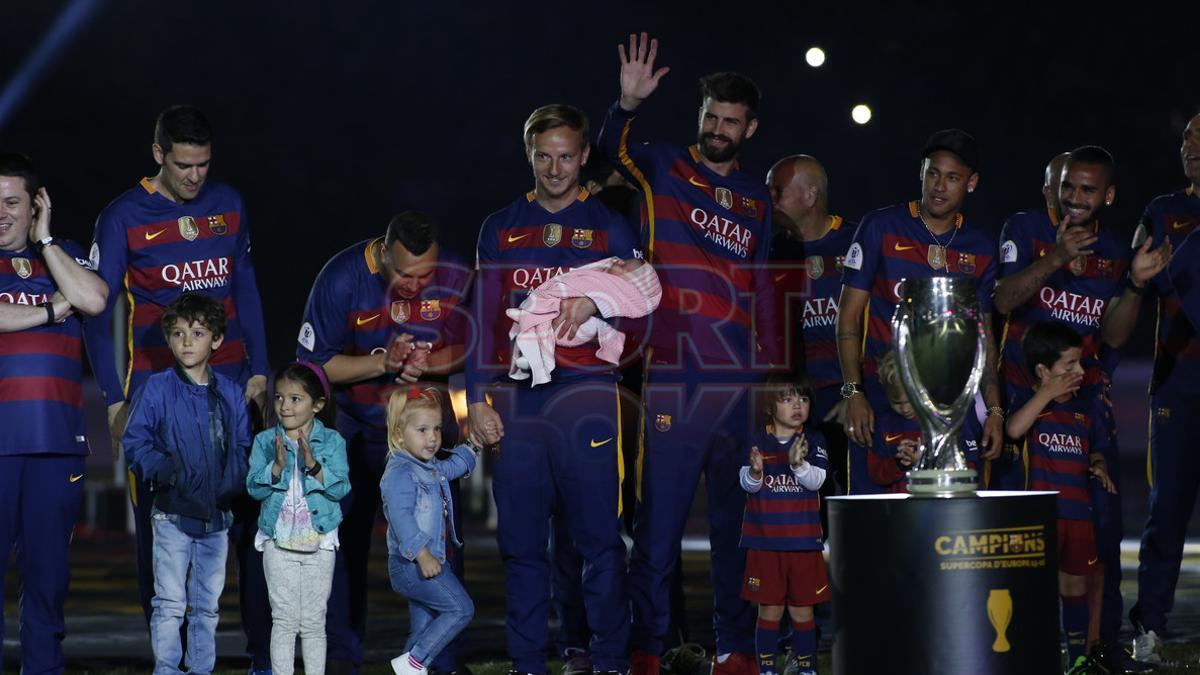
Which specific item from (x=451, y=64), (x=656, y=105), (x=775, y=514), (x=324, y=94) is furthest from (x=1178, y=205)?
(x=324, y=94)

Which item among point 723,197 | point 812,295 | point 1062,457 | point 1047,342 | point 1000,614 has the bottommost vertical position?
point 1000,614

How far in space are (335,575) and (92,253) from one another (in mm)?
1563

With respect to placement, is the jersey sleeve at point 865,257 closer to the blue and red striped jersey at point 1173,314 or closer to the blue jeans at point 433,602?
the blue and red striped jersey at point 1173,314

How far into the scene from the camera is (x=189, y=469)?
19.2 ft

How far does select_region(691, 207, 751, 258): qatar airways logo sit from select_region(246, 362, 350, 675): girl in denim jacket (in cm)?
167

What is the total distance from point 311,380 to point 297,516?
498mm

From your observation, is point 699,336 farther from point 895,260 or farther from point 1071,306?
point 1071,306

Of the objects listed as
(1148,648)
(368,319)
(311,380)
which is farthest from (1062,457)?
(311,380)

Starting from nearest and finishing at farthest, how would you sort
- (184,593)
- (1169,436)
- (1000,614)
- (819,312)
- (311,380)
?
(1000,614) → (184,593) → (311,380) → (1169,436) → (819,312)

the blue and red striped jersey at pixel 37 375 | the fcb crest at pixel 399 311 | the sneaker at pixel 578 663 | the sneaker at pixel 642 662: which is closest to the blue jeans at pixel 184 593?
the blue and red striped jersey at pixel 37 375

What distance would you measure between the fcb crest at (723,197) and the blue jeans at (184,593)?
2315 mm

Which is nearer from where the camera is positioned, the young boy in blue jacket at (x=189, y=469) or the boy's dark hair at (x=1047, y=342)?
the young boy in blue jacket at (x=189, y=469)

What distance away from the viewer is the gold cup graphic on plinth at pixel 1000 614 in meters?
4.37

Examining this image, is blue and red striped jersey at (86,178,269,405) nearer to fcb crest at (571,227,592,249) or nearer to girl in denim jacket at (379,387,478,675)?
girl in denim jacket at (379,387,478,675)
